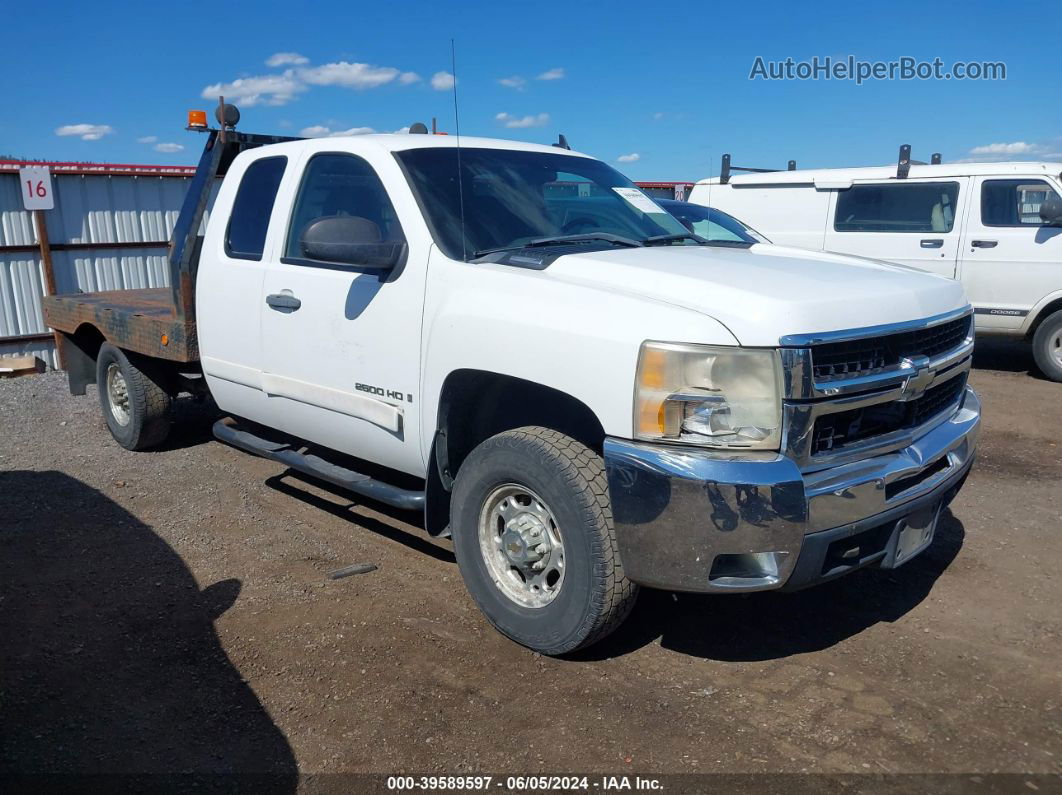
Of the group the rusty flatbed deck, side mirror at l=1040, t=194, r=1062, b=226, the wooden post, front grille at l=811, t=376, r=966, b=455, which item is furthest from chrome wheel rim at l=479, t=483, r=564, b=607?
the wooden post

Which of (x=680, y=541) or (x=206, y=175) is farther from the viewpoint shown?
(x=206, y=175)

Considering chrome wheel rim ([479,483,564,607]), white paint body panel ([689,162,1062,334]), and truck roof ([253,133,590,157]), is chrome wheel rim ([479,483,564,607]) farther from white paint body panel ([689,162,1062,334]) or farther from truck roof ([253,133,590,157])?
white paint body panel ([689,162,1062,334])

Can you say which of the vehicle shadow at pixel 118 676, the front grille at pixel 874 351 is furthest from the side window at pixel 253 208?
the front grille at pixel 874 351

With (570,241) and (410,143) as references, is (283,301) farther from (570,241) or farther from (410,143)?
(570,241)

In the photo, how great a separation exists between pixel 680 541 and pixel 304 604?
6.45 feet

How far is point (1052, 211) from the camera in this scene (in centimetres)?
909

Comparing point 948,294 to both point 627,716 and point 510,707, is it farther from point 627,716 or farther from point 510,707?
point 510,707

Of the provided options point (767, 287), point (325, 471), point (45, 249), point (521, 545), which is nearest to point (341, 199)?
point (325, 471)

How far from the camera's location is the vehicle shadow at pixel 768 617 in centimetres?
365

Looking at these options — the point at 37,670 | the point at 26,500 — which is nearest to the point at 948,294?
the point at 37,670

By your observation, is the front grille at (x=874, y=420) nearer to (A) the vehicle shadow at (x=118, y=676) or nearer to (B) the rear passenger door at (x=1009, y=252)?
(A) the vehicle shadow at (x=118, y=676)

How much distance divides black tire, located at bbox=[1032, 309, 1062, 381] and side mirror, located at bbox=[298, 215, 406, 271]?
8126 millimetres

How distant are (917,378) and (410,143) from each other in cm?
252

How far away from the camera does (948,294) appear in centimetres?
368
